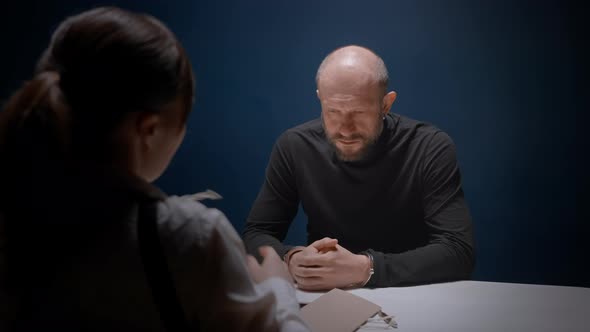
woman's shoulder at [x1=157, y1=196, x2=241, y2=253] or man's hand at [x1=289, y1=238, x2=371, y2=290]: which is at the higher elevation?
woman's shoulder at [x1=157, y1=196, x2=241, y2=253]

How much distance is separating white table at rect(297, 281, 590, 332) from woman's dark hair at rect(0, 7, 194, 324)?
847mm

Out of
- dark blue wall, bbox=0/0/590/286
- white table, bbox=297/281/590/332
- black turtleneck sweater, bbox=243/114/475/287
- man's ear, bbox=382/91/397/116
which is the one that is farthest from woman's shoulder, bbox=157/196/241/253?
dark blue wall, bbox=0/0/590/286

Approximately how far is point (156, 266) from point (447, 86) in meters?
1.76

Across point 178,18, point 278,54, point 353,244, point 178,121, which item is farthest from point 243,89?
point 178,121

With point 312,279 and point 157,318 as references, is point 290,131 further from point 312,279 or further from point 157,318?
point 157,318

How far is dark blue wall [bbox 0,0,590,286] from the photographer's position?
2144 millimetres

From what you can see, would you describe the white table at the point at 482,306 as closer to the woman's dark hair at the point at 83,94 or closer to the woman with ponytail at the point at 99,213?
the woman with ponytail at the point at 99,213

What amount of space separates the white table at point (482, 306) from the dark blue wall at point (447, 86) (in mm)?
774

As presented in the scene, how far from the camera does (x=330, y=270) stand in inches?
62.4

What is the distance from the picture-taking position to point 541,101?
218 centimetres

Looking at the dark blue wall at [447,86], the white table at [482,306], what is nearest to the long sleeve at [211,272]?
the white table at [482,306]

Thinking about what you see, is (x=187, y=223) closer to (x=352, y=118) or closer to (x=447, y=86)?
(x=352, y=118)

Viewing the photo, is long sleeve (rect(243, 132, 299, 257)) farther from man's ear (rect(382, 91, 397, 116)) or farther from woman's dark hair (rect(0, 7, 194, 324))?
woman's dark hair (rect(0, 7, 194, 324))

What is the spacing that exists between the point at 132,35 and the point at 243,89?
159 centimetres
